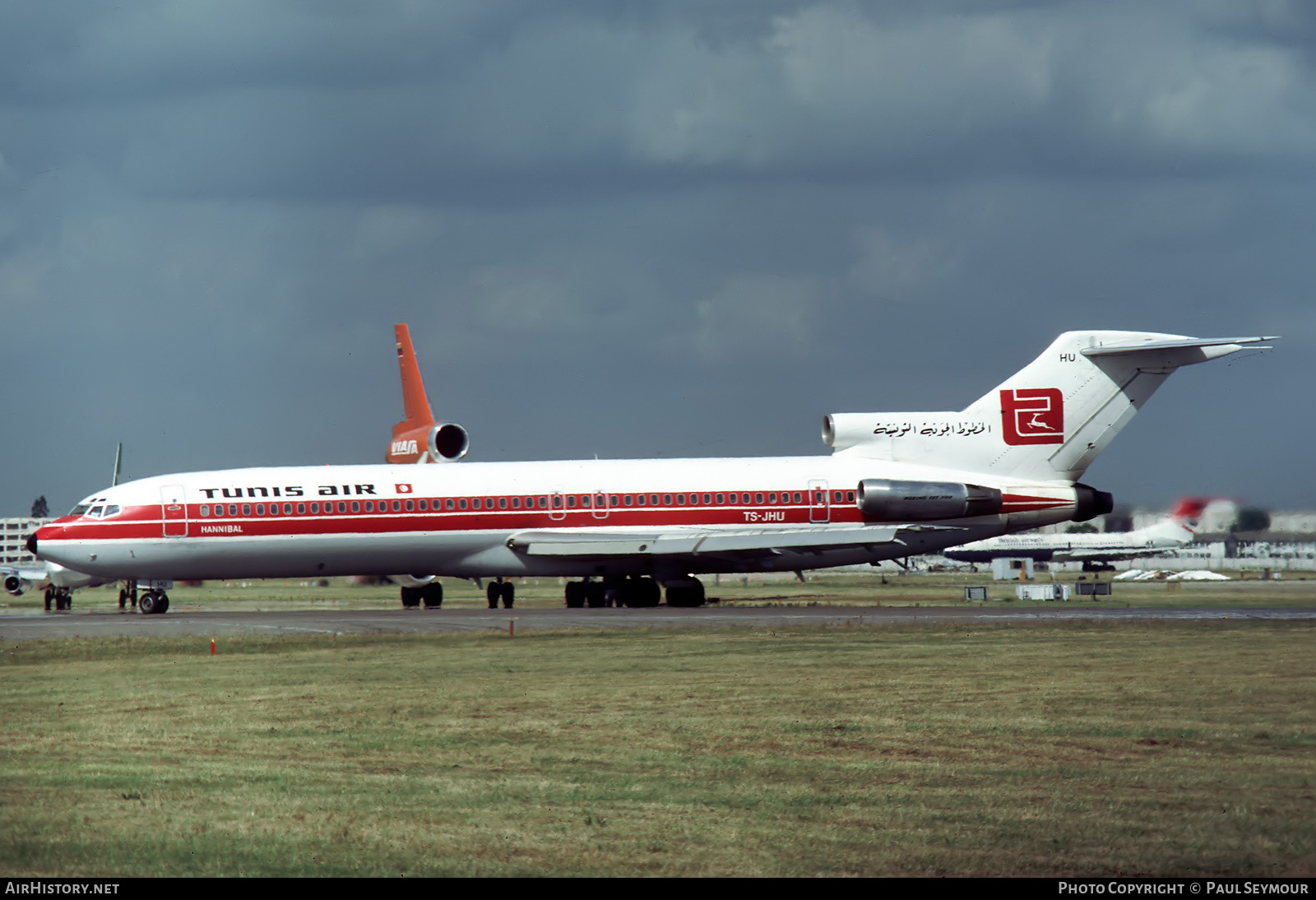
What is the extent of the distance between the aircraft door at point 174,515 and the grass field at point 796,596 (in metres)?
6.56

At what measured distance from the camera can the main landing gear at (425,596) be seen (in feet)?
163

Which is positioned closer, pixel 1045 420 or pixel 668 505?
pixel 668 505

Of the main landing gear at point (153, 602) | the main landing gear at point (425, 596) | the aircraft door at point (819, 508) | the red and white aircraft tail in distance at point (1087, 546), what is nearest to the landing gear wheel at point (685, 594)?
the aircraft door at point (819, 508)

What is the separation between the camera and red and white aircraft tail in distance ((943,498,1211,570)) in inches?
3917

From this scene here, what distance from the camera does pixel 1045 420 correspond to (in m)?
48.0

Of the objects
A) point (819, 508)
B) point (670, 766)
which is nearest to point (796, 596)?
point (819, 508)

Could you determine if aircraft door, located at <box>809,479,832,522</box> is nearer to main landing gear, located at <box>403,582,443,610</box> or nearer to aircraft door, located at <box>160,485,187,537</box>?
main landing gear, located at <box>403,582,443,610</box>

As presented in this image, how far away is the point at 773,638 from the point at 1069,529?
87.5 meters

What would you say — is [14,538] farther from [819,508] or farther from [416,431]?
[819,508]

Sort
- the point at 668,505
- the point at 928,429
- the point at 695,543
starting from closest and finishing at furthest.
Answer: the point at 695,543
the point at 668,505
the point at 928,429

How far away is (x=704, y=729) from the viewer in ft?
52.4

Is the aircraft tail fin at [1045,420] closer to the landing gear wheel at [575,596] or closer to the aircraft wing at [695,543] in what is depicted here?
the aircraft wing at [695,543]

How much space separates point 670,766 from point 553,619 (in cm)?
2403

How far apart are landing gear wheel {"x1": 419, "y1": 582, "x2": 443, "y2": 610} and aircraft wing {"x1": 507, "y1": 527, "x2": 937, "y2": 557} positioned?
18.8 ft
